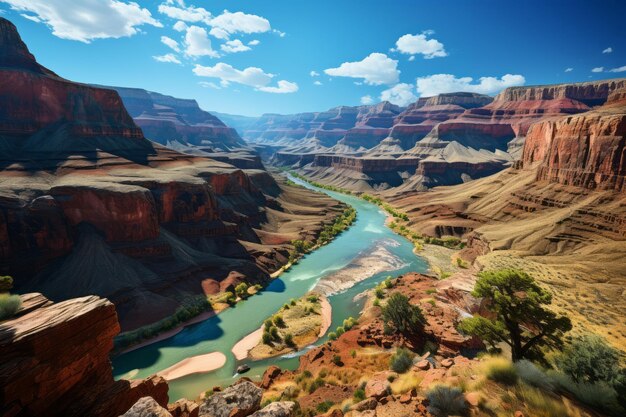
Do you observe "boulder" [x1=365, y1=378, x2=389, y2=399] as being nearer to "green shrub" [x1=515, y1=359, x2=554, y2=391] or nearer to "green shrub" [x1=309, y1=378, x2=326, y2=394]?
"green shrub" [x1=515, y1=359, x2=554, y2=391]

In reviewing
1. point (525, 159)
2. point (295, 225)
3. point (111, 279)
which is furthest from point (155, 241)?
point (525, 159)

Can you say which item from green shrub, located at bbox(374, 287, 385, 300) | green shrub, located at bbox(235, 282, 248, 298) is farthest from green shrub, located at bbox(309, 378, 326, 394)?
green shrub, located at bbox(235, 282, 248, 298)

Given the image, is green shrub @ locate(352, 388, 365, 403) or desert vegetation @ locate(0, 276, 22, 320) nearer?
desert vegetation @ locate(0, 276, 22, 320)

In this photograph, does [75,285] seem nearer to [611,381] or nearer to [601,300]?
[611,381]

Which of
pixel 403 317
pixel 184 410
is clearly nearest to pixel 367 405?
pixel 184 410

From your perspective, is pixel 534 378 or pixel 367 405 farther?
pixel 367 405

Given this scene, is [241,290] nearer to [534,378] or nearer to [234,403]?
[234,403]
